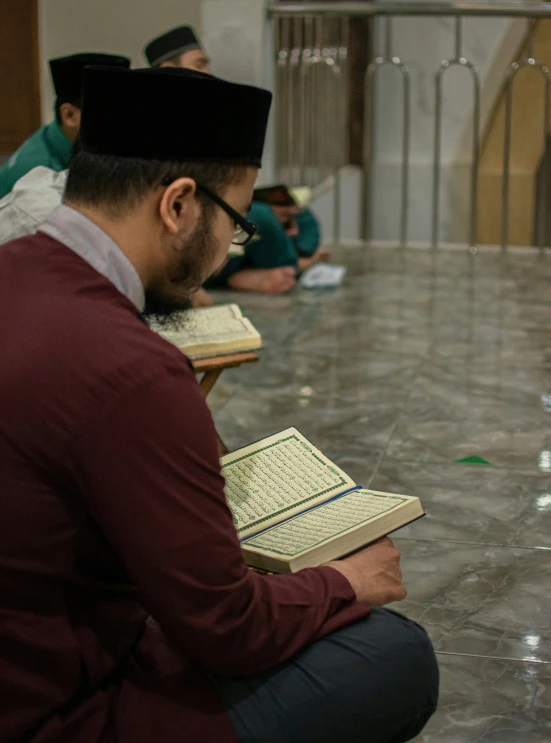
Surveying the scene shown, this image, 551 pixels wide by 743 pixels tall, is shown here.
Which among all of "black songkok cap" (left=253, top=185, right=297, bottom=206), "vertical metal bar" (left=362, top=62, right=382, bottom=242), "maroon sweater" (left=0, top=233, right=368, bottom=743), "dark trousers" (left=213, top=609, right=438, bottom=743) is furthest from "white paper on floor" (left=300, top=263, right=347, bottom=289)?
"maroon sweater" (left=0, top=233, right=368, bottom=743)

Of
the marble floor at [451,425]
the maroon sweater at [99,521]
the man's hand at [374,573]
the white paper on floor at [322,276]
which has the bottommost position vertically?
the white paper on floor at [322,276]

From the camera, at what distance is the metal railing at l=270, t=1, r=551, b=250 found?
7.06 m

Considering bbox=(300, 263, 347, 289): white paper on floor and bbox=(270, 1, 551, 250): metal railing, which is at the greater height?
bbox=(270, 1, 551, 250): metal railing

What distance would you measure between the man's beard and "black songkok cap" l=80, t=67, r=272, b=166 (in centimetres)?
9

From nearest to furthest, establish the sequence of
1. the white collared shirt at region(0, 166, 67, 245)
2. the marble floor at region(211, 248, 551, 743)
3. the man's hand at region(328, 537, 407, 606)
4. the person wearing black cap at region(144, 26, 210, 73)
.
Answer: the man's hand at region(328, 537, 407, 606) < the marble floor at region(211, 248, 551, 743) < the white collared shirt at region(0, 166, 67, 245) < the person wearing black cap at region(144, 26, 210, 73)

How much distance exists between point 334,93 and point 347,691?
28.6ft

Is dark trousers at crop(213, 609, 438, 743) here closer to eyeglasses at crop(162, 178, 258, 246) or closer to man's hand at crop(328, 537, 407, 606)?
man's hand at crop(328, 537, 407, 606)

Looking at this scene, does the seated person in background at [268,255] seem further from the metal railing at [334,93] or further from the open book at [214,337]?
the open book at [214,337]

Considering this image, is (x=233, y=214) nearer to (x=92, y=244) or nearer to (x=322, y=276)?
(x=92, y=244)

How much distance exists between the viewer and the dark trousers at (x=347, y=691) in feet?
4.88

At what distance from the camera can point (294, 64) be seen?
8828 millimetres

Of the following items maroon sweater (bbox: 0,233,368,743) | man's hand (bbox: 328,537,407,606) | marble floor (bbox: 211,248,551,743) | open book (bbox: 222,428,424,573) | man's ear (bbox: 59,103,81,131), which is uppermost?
man's ear (bbox: 59,103,81,131)

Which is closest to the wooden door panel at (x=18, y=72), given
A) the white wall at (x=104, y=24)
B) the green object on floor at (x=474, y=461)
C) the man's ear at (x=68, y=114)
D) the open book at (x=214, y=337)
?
the white wall at (x=104, y=24)

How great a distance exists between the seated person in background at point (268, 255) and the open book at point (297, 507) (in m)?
3.85
